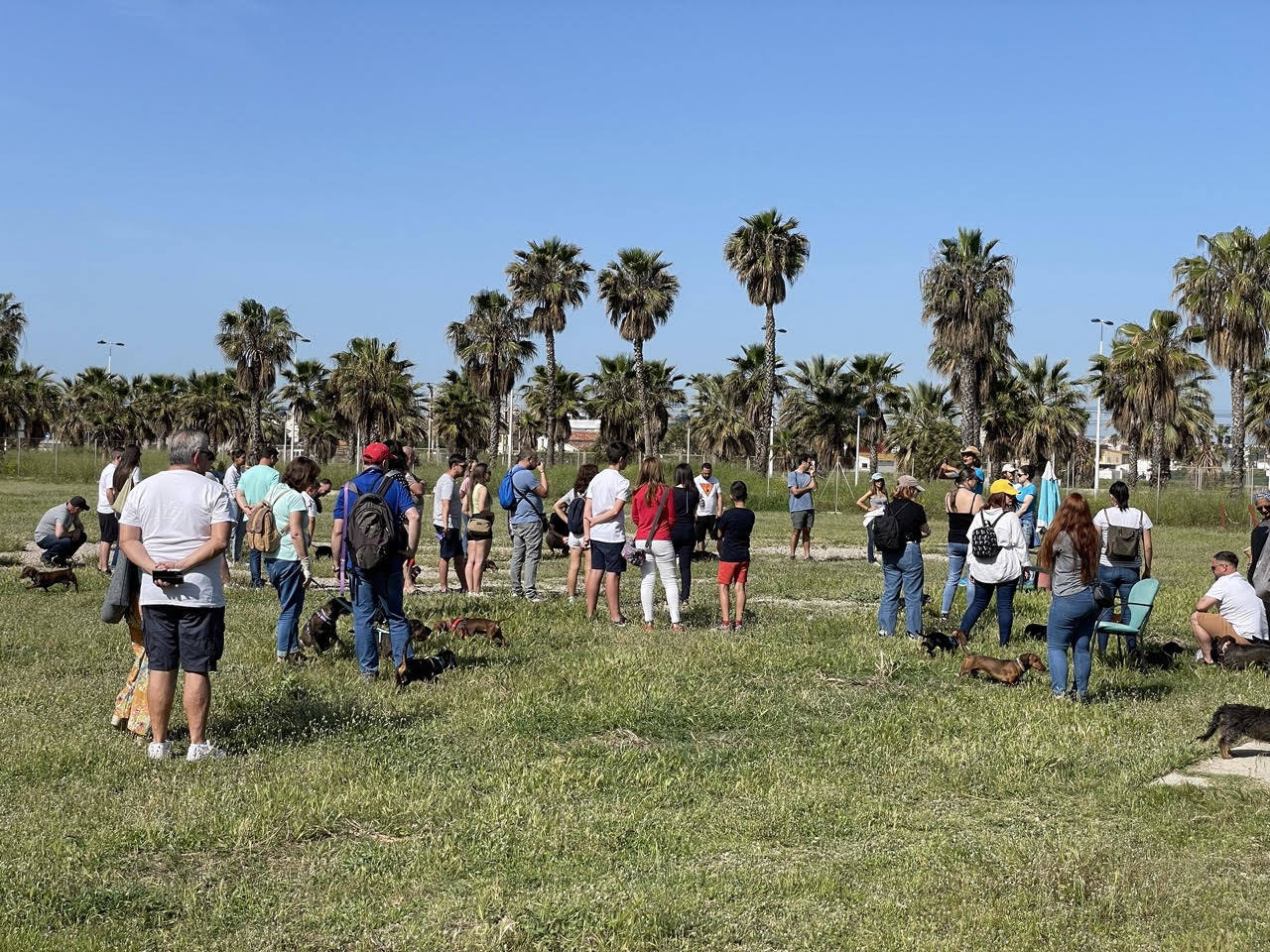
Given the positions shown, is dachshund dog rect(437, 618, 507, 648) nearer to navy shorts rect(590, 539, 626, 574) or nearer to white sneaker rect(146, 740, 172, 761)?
navy shorts rect(590, 539, 626, 574)

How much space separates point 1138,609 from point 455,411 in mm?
60826

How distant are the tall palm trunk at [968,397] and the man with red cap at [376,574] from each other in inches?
1520

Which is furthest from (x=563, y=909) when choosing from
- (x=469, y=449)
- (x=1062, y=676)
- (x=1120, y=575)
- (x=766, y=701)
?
(x=469, y=449)

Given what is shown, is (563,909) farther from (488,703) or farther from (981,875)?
(488,703)

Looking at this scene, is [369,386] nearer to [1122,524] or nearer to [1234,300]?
[1234,300]

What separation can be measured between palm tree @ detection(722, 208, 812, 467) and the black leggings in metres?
36.2

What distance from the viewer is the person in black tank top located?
12.8 m

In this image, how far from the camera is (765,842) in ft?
18.1

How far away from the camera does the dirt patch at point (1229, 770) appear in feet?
22.2

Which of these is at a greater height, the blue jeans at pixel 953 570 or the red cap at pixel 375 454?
the red cap at pixel 375 454

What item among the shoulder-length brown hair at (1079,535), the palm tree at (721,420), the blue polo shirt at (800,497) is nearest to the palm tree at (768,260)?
Answer: the palm tree at (721,420)

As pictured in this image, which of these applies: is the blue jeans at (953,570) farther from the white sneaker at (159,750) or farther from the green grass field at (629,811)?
the white sneaker at (159,750)

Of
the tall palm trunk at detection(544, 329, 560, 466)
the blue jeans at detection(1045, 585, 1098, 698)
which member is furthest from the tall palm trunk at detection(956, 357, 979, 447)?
the blue jeans at detection(1045, 585, 1098, 698)

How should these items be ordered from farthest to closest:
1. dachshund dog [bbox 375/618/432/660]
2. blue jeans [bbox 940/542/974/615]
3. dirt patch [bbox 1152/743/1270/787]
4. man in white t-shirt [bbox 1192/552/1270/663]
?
blue jeans [bbox 940/542/974/615], man in white t-shirt [bbox 1192/552/1270/663], dachshund dog [bbox 375/618/432/660], dirt patch [bbox 1152/743/1270/787]
